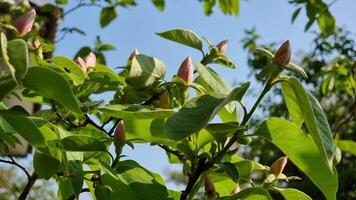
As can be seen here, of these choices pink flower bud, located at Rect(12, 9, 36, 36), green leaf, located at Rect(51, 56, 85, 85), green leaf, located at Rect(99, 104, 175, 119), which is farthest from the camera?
green leaf, located at Rect(51, 56, 85, 85)

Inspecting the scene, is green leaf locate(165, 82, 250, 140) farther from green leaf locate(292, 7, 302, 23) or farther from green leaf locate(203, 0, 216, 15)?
green leaf locate(203, 0, 216, 15)

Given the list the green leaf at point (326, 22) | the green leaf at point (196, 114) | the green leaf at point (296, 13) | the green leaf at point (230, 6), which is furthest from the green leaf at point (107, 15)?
the green leaf at point (196, 114)

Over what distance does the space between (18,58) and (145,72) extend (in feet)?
1.02

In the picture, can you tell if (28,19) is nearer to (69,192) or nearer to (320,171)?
(69,192)

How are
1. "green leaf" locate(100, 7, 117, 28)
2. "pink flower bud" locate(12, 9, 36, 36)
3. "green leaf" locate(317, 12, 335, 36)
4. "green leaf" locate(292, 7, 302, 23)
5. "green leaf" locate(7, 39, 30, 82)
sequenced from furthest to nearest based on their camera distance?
1. "green leaf" locate(100, 7, 117, 28)
2. "green leaf" locate(292, 7, 302, 23)
3. "green leaf" locate(317, 12, 335, 36)
4. "pink flower bud" locate(12, 9, 36, 36)
5. "green leaf" locate(7, 39, 30, 82)

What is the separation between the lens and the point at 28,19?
2.54ft

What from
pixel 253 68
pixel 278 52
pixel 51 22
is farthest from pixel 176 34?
pixel 253 68

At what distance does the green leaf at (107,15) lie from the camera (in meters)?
2.79

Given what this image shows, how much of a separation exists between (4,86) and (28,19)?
0.17 meters

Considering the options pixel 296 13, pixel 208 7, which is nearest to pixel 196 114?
pixel 296 13

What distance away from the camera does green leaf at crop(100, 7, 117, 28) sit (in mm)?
2785

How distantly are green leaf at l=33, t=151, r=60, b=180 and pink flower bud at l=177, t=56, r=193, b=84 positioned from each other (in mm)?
199

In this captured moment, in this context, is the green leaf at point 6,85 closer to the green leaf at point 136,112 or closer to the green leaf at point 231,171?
the green leaf at point 136,112

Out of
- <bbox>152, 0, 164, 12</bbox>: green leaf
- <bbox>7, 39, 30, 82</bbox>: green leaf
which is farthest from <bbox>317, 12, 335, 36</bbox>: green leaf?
<bbox>7, 39, 30, 82</bbox>: green leaf
